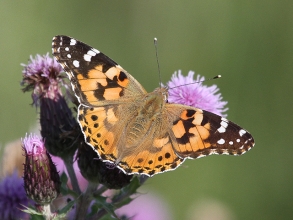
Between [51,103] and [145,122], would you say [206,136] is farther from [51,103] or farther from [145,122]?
[51,103]

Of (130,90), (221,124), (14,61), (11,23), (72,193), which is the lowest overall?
(72,193)

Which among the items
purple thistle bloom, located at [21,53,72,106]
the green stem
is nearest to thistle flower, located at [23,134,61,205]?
the green stem

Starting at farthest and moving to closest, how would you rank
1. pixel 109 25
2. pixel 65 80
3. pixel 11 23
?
pixel 109 25, pixel 11 23, pixel 65 80

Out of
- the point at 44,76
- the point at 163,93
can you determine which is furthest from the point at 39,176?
the point at 163,93

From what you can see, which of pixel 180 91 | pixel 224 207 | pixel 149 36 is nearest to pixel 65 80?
pixel 180 91

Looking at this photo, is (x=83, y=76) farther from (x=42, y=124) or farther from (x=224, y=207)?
(x=224, y=207)

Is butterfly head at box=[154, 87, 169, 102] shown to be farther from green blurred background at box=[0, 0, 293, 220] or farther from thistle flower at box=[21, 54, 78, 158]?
green blurred background at box=[0, 0, 293, 220]

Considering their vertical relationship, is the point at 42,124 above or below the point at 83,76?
below
